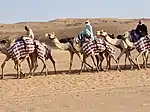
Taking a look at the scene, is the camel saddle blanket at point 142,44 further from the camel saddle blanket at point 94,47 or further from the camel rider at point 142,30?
the camel saddle blanket at point 94,47

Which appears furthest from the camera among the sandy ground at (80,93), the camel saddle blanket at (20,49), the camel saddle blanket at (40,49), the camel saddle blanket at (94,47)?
the camel saddle blanket at (94,47)

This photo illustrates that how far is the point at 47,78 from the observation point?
17.3m

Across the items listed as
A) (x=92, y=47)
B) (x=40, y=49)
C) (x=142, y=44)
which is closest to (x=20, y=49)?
(x=40, y=49)

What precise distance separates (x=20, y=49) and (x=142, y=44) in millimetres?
5145

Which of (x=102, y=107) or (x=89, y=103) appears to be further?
(x=89, y=103)

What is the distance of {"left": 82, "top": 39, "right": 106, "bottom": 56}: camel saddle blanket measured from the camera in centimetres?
1852

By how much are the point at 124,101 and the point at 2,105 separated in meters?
2.87

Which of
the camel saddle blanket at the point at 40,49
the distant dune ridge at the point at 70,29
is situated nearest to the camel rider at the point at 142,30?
the camel saddle blanket at the point at 40,49

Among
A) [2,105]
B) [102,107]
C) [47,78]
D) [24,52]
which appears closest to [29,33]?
[24,52]

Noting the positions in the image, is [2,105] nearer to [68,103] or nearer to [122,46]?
[68,103]

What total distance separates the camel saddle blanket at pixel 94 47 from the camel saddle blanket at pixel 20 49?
2187mm

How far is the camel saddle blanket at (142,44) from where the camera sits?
63.9 feet

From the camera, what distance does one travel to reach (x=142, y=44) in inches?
766

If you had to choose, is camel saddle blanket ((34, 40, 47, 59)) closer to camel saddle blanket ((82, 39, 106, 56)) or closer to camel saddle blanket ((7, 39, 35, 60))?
camel saddle blanket ((7, 39, 35, 60))
